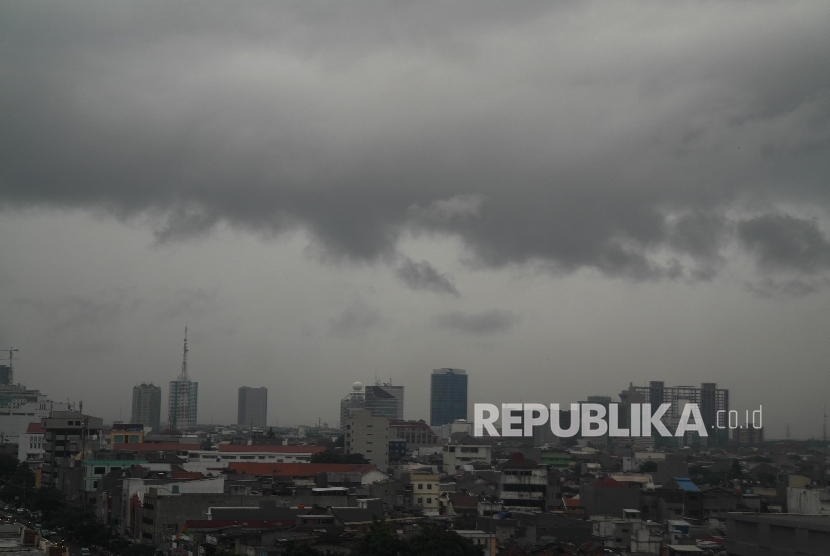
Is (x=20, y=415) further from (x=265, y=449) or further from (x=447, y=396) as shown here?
(x=447, y=396)

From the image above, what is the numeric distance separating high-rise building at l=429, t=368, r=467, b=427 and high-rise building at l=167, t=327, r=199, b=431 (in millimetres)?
31231

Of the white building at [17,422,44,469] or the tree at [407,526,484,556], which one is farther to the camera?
the white building at [17,422,44,469]

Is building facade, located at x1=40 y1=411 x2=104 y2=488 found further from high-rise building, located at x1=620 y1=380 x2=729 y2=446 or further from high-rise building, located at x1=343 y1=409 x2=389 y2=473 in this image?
high-rise building, located at x1=620 y1=380 x2=729 y2=446

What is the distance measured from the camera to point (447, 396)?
136 m

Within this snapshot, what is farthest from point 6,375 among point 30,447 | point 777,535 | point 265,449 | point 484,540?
point 777,535

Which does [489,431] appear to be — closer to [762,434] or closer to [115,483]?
[762,434]

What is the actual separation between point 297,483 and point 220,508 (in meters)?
9.20

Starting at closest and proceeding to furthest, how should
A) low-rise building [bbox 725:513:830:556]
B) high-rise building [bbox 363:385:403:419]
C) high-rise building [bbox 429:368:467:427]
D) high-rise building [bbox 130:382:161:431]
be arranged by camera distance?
1. low-rise building [bbox 725:513:830:556]
2. high-rise building [bbox 363:385:403:419]
3. high-rise building [bbox 130:382:161:431]
4. high-rise building [bbox 429:368:467:427]

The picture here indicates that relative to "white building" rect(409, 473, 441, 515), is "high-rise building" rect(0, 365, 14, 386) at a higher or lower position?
higher

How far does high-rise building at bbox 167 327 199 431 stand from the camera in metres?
101

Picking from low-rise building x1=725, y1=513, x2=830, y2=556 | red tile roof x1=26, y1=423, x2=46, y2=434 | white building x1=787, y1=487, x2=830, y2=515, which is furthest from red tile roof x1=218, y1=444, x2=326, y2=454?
low-rise building x1=725, y1=513, x2=830, y2=556

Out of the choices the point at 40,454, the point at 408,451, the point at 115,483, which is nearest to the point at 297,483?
the point at 115,483

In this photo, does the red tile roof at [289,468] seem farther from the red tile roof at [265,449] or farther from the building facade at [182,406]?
the building facade at [182,406]

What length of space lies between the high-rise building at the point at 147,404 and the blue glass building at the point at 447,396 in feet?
117
